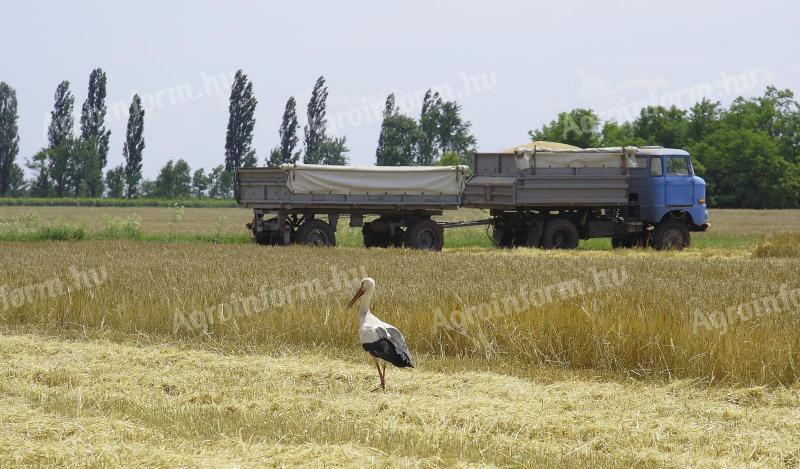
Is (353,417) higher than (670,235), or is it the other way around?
(670,235)

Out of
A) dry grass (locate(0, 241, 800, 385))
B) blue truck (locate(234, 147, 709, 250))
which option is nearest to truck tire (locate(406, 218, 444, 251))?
blue truck (locate(234, 147, 709, 250))

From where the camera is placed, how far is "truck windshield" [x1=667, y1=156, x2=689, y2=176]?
27.3 metres

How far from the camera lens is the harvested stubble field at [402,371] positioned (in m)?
7.11

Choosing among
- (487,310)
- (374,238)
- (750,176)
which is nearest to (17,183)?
(750,176)

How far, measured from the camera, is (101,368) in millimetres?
10094

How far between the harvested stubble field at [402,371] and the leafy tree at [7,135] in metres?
75.4

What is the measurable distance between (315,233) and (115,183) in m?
68.4

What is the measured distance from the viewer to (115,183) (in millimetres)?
89750

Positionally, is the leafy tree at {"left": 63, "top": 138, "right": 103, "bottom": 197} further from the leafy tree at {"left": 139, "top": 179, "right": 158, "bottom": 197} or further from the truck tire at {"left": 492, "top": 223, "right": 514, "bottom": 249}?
the truck tire at {"left": 492, "top": 223, "right": 514, "bottom": 249}

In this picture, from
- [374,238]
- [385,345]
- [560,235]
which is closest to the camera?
[385,345]

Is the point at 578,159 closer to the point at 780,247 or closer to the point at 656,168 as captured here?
the point at 656,168

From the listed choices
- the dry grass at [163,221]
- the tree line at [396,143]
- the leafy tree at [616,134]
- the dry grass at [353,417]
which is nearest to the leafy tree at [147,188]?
the tree line at [396,143]

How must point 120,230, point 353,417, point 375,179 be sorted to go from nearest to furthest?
point 353,417 < point 375,179 < point 120,230

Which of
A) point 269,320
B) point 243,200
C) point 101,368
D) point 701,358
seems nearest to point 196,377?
point 101,368
